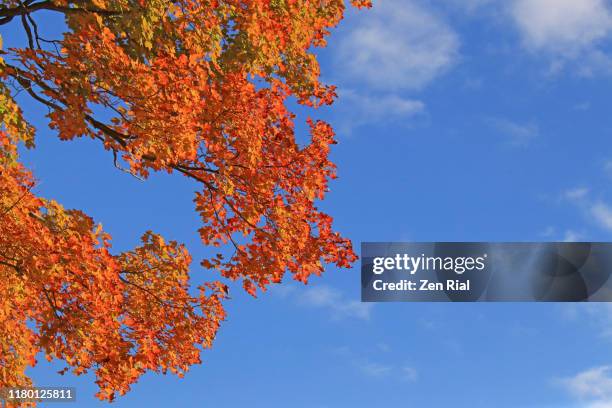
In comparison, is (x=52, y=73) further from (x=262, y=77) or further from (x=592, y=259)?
(x=592, y=259)

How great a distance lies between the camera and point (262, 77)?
16.8 meters

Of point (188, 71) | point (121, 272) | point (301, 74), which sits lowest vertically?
point (121, 272)

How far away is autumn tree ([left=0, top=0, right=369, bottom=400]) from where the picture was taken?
566 inches

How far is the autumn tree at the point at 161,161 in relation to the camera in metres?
14.4

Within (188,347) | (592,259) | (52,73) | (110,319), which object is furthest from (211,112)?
(592,259)

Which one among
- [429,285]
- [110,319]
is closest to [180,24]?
[110,319]

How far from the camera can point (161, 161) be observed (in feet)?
48.9

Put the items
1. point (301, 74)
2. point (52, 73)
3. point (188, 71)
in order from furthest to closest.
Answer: point (301, 74)
point (188, 71)
point (52, 73)

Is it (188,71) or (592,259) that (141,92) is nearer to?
(188,71)

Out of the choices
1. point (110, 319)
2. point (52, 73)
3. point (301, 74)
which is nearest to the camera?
point (52, 73)

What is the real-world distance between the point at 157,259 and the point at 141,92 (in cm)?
551

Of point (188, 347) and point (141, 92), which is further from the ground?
point (141, 92)

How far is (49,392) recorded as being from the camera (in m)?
19.4

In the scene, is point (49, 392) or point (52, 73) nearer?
point (52, 73)
